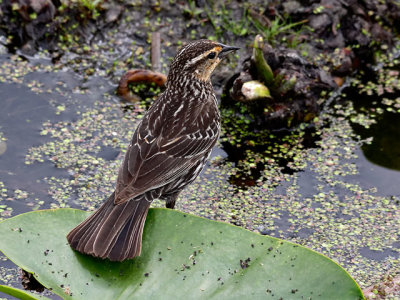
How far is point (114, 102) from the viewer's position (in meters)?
5.93

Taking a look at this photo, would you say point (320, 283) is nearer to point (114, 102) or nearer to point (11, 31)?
point (114, 102)

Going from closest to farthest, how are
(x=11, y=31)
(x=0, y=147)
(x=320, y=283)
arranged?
(x=320, y=283) < (x=0, y=147) < (x=11, y=31)

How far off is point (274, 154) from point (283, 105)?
493mm

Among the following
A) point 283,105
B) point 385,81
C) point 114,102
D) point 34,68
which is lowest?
point 385,81

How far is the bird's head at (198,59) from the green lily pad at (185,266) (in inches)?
60.6

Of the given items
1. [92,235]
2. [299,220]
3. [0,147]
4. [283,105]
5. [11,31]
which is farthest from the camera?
[11,31]

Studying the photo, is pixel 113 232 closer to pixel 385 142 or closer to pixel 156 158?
pixel 156 158

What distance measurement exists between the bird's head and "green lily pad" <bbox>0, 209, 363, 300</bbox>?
60.6 inches

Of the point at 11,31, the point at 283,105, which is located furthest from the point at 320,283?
the point at 11,31

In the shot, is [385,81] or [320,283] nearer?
[320,283]

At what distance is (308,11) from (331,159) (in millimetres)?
1884

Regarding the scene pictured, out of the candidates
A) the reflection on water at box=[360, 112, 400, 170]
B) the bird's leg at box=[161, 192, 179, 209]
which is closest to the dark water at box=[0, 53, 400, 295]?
the reflection on water at box=[360, 112, 400, 170]

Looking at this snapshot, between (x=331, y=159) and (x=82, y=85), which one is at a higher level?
(x=82, y=85)

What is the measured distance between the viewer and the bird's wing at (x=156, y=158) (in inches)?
154
